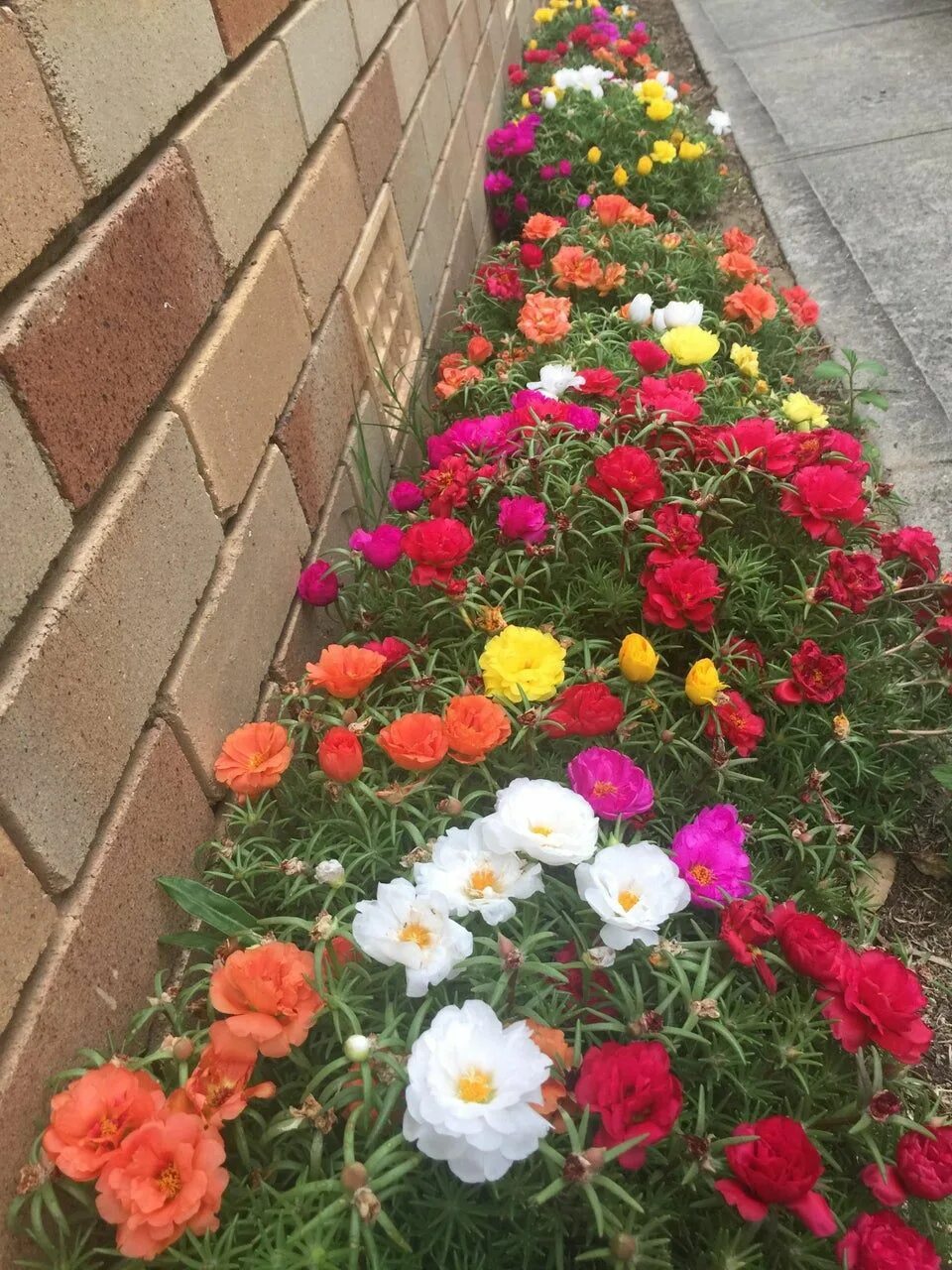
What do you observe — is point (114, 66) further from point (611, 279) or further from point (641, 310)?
point (611, 279)

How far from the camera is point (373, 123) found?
7.30 ft

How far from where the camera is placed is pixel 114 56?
1.17 meters

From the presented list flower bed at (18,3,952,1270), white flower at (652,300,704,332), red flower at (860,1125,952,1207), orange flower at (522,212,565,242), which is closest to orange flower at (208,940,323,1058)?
flower bed at (18,3,952,1270)

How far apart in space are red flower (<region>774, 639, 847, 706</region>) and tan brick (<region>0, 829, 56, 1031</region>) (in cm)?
122

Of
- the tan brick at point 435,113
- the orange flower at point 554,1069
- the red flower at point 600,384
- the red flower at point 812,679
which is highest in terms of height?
the tan brick at point 435,113

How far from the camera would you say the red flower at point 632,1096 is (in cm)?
98

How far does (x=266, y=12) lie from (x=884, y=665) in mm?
1747

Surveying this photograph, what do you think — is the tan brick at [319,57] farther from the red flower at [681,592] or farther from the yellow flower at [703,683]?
the yellow flower at [703,683]

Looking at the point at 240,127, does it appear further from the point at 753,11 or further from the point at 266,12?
the point at 753,11

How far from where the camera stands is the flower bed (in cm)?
97

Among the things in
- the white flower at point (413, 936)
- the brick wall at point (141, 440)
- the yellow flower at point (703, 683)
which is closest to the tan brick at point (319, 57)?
the brick wall at point (141, 440)

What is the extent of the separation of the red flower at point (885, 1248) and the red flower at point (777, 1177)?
42 mm

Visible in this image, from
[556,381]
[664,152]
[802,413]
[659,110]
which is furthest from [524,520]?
[659,110]

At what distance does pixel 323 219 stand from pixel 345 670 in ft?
3.40
